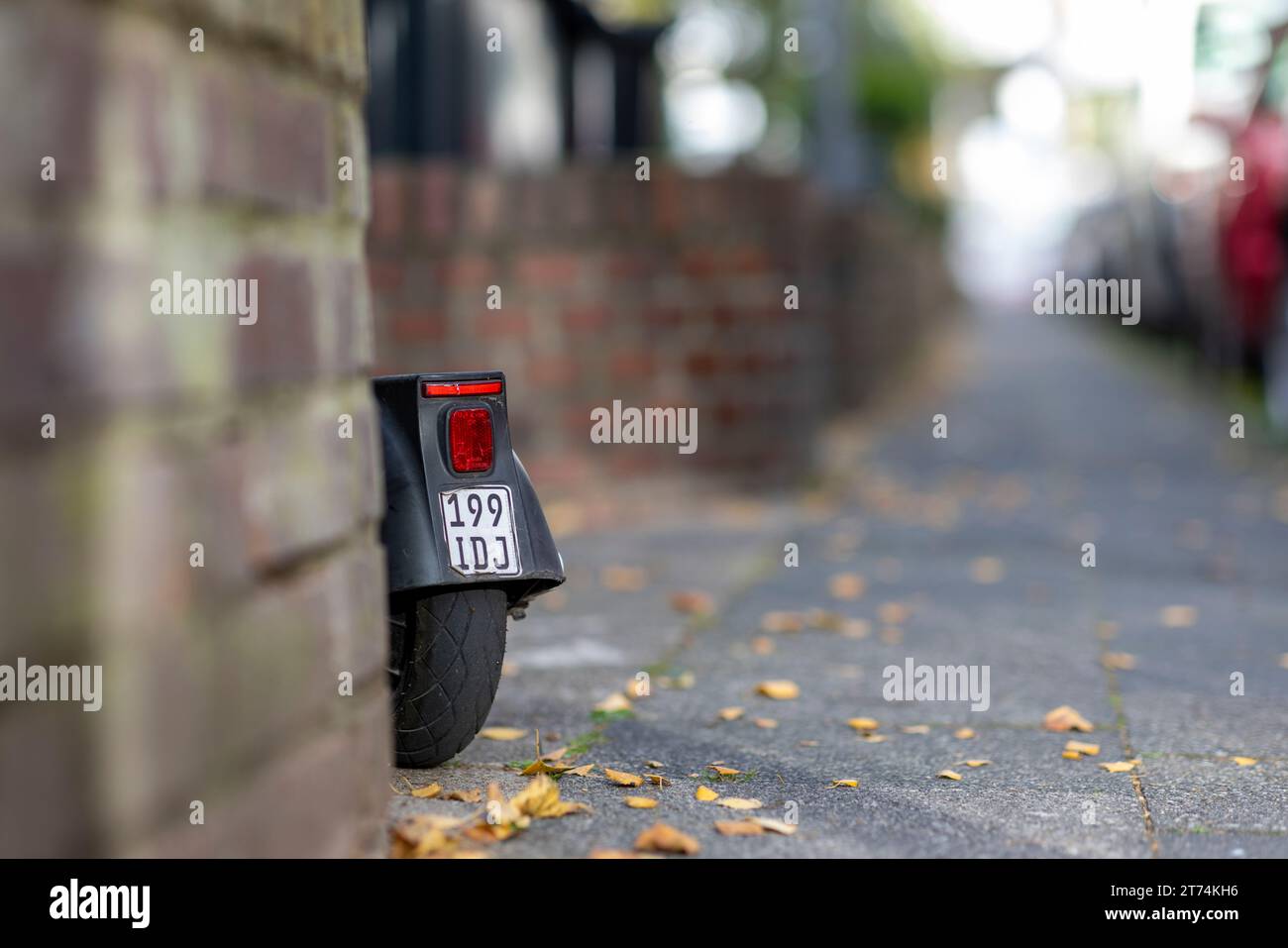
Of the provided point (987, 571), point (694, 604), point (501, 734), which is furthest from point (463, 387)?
point (987, 571)

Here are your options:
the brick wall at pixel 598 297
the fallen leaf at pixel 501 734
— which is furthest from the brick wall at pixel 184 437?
the brick wall at pixel 598 297

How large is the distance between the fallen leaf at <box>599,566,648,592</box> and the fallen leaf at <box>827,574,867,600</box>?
0.69 m

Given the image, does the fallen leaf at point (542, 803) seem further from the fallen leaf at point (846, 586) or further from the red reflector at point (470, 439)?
the fallen leaf at point (846, 586)

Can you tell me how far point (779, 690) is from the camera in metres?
4.34

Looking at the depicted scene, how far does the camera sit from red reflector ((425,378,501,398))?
3.23 m

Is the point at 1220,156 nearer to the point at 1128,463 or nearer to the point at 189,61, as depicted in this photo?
the point at 1128,463

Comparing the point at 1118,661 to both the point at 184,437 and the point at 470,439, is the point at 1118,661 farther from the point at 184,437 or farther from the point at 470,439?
the point at 184,437

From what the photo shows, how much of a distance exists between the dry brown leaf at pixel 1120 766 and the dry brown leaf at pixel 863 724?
22.2 inches

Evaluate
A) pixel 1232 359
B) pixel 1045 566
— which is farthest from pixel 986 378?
pixel 1045 566

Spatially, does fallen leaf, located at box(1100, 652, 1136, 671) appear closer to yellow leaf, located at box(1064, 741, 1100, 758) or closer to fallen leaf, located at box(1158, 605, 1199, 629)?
fallen leaf, located at box(1158, 605, 1199, 629)

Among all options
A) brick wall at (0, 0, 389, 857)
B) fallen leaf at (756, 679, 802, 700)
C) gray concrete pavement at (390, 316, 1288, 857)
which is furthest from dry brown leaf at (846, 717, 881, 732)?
brick wall at (0, 0, 389, 857)

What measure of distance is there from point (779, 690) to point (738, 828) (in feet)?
4.53

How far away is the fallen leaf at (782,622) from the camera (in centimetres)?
536
